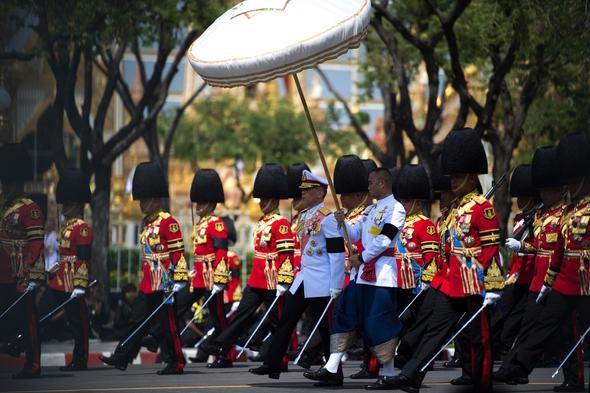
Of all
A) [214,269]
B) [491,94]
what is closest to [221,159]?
[491,94]

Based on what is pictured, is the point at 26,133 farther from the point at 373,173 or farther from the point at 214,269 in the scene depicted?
the point at 373,173

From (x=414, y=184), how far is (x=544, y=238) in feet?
8.12

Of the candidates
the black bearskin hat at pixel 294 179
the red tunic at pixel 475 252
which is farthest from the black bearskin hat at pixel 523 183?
the red tunic at pixel 475 252

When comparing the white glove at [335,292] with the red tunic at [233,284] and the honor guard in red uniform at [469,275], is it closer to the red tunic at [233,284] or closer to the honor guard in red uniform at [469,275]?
the honor guard in red uniform at [469,275]

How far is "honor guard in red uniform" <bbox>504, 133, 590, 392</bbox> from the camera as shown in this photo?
41.9 ft

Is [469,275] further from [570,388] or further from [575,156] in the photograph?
[570,388]

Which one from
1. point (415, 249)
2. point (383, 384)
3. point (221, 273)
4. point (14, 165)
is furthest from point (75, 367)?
point (383, 384)

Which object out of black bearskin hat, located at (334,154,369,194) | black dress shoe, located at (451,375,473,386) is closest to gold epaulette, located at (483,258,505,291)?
black dress shoe, located at (451,375,473,386)

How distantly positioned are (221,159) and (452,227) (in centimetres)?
3575

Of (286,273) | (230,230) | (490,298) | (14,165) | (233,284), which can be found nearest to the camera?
(490,298)

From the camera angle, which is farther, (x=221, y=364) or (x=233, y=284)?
(x=233, y=284)

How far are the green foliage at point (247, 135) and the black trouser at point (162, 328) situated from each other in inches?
1202

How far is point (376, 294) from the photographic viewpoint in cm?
1324

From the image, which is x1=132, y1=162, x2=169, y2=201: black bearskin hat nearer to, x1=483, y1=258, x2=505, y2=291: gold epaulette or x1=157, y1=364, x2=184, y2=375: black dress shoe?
x1=157, y1=364, x2=184, y2=375: black dress shoe
